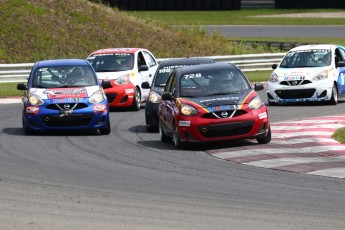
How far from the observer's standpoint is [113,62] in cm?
2536

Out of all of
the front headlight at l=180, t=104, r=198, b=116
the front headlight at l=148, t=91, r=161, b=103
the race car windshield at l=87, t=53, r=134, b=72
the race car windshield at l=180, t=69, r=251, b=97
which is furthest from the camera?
the race car windshield at l=87, t=53, r=134, b=72

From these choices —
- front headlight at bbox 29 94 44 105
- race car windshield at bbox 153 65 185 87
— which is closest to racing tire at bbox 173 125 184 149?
front headlight at bbox 29 94 44 105

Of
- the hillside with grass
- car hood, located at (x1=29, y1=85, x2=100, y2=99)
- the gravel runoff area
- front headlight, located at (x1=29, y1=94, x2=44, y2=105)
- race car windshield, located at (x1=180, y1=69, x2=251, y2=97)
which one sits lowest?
the gravel runoff area

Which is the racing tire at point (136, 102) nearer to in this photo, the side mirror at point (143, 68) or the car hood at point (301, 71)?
the side mirror at point (143, 68)

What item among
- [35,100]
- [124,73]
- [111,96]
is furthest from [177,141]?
[124,73]

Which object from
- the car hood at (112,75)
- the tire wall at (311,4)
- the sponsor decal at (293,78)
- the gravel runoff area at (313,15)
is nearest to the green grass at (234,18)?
the tire wall at (311,4)

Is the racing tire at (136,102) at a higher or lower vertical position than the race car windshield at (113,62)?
lower

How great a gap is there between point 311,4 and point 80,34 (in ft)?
107

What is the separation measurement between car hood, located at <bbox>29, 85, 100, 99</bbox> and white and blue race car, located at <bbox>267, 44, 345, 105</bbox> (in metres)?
6.47

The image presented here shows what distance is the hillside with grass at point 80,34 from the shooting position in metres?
38.6

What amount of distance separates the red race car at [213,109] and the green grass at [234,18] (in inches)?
1652

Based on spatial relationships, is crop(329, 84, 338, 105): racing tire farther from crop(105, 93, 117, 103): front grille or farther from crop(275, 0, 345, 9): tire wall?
crop(275, 0, 345, 9): tire wall

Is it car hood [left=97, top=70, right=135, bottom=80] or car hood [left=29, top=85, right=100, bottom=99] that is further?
car hood [left=97, top=70, right=135, bottom=80]

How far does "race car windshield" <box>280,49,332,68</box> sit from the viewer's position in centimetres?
2484
